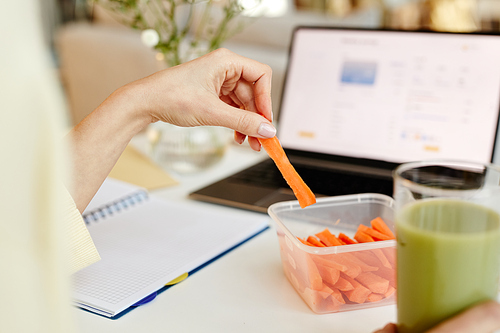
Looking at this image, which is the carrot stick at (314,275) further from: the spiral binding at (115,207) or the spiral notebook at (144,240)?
the spiral binding at (115,207)

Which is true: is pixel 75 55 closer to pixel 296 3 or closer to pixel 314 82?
pixel 314 82

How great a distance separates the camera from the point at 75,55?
2.51 meters

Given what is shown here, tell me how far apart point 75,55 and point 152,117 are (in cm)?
204

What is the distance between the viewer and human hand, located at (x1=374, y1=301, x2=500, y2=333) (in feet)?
1.33

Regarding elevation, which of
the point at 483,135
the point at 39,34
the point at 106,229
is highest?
the point at 39,34

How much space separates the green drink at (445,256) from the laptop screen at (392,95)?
0.62 meters

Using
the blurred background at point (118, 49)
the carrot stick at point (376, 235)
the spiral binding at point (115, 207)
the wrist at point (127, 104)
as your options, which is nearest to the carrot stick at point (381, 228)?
the carrot stick at point (376, 235)

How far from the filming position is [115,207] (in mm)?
Answer: 901

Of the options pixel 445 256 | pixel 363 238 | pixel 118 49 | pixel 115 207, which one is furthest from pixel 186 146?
pixel 118 49

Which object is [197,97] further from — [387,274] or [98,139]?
[387,274]

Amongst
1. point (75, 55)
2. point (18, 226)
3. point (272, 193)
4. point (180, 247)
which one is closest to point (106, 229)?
point (180, 247)

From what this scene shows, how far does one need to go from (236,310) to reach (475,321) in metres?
0.29

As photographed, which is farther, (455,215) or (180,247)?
(180,247)

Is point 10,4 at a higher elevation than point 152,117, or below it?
higher
